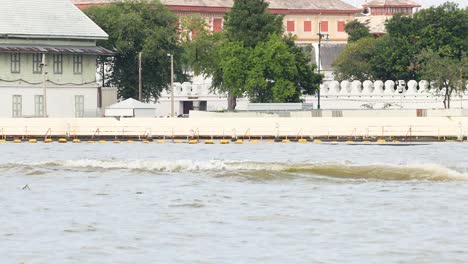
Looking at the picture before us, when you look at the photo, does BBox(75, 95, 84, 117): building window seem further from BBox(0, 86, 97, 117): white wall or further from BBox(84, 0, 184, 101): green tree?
BBox(84, 0, 184, 101): green tree

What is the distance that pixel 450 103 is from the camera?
11431 centimetres

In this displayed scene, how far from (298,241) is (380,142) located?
47892mm

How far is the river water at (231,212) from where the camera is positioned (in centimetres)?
3538

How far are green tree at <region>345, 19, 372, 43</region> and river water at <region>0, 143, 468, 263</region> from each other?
115 m

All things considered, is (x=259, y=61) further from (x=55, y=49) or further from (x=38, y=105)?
(x=38, y=105)

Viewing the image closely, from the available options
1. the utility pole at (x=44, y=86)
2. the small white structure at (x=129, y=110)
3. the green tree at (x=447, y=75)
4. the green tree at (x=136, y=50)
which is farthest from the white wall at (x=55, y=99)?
the green tree at (x=447, y=75)

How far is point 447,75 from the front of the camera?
113875 millimetres

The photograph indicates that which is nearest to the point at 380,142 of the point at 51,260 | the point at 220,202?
the point at 220,202

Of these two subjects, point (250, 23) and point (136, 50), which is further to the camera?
point (136, 50)

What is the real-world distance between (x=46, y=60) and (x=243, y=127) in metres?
16.4

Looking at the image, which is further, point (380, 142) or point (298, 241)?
point (380, 142)

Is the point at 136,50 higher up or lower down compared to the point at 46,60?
higher up

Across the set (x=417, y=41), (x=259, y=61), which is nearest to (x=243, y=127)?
(x=259, y=61)

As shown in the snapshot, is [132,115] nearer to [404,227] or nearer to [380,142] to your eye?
[380,142]
